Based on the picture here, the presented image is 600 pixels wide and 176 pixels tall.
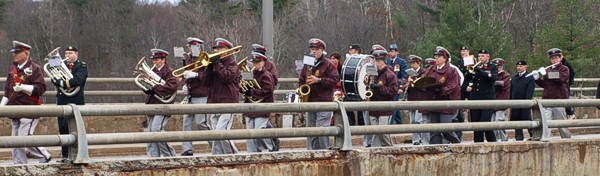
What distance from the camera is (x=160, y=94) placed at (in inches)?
551

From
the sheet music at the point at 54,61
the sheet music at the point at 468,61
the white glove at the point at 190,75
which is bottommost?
the white glove at the point at 190,75

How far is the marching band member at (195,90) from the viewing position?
13906 mm

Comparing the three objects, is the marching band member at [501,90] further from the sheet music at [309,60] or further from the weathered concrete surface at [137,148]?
the sheet music at [309,60]

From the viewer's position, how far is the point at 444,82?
50.6 feet

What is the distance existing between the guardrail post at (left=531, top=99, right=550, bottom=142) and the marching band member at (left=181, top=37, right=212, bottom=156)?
3782 millimetres

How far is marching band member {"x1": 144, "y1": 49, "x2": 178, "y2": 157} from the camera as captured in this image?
13.5 meters

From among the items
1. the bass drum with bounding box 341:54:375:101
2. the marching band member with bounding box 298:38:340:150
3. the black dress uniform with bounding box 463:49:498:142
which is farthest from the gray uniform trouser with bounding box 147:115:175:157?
the black dress uniform with bounding box 463:49:498:142

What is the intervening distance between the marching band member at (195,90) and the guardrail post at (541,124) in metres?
3.78

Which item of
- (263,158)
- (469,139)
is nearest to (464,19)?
(469,139)

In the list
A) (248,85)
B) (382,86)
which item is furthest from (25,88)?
(382,86)

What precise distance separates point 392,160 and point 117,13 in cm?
6225

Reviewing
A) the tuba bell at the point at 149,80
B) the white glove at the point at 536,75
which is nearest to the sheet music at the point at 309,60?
the tuba bell at the point at 149,80

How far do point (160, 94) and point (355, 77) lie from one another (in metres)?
3.03

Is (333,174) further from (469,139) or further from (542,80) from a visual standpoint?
(469,139)
